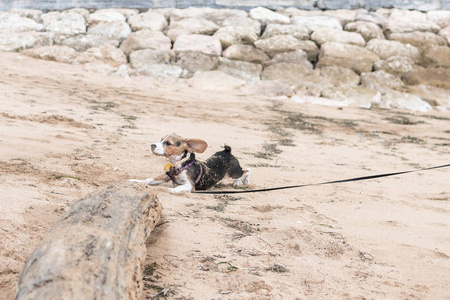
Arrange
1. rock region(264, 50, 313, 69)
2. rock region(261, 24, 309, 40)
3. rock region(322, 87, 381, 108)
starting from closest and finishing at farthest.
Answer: rock region(322, 87, 381, 108)
rock region(264, 50, 313, 69)
rock region(261, 24, 309, 40)

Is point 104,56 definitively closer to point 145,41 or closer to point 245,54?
point 145,41

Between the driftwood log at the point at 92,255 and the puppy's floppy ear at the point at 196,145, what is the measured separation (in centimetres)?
188

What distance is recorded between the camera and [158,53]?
1352 cm

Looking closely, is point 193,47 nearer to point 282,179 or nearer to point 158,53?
point 158,53

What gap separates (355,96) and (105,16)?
28.6ft

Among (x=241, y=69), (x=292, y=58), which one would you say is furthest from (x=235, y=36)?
(x=292, y=58)

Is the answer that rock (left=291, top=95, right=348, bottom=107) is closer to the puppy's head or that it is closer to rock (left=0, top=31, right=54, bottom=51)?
the puppy's head

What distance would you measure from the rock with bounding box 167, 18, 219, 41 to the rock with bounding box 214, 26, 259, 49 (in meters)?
0.36

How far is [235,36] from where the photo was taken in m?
14.7

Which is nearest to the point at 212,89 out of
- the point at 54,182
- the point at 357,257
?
the point at 54,182

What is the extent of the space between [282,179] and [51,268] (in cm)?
357

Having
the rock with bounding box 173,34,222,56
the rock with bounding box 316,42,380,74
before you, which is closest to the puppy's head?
the rock with bounding box 173,34,222,56

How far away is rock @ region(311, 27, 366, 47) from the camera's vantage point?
1500cm

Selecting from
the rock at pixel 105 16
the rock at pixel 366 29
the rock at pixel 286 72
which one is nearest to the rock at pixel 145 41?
the rock at pixel 105 16
